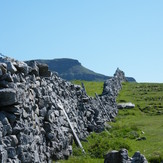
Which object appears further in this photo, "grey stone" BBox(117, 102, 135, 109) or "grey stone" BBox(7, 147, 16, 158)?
"grey stone" BBox(117, 102, 135, 109)

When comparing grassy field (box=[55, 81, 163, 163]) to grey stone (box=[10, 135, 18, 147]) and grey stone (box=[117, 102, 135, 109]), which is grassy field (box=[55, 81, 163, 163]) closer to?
grey stone (box=[117, 102, 135, 109])

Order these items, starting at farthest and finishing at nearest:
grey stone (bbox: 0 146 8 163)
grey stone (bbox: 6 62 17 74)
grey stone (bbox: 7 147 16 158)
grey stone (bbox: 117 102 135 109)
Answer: grey stone (bbox: 117 102 135 109), grey stone (bbox: 6 62 17 74), grey stone (bbox: 7 147 16 158), grey stone (bbox: 0 146 8 163)

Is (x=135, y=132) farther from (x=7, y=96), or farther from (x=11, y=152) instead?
(x=11, y=152)

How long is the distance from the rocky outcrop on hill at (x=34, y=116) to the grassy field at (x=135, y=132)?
1249 mm

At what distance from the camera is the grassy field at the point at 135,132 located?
71.4 feet

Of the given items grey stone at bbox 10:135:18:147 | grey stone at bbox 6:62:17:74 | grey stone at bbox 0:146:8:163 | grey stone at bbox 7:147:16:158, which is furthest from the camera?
grey stone at bbox 6:62:17:74

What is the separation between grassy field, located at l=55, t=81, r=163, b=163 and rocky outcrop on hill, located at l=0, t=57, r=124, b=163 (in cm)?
125

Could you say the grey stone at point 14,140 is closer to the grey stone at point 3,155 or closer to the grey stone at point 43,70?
the grey stone at point 3,155

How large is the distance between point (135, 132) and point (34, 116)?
1598 centimetres

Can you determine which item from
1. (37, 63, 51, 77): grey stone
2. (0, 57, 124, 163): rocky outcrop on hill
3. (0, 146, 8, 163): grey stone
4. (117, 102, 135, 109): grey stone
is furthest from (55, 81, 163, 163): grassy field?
(0, 146, 8, 163): grey stone

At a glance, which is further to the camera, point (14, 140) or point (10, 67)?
point (10, 67)

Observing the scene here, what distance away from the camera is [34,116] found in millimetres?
16984

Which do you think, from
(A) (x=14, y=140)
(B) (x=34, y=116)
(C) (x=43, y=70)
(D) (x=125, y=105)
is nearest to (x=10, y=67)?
(A) (x=14, y=140)

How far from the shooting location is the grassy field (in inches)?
857
